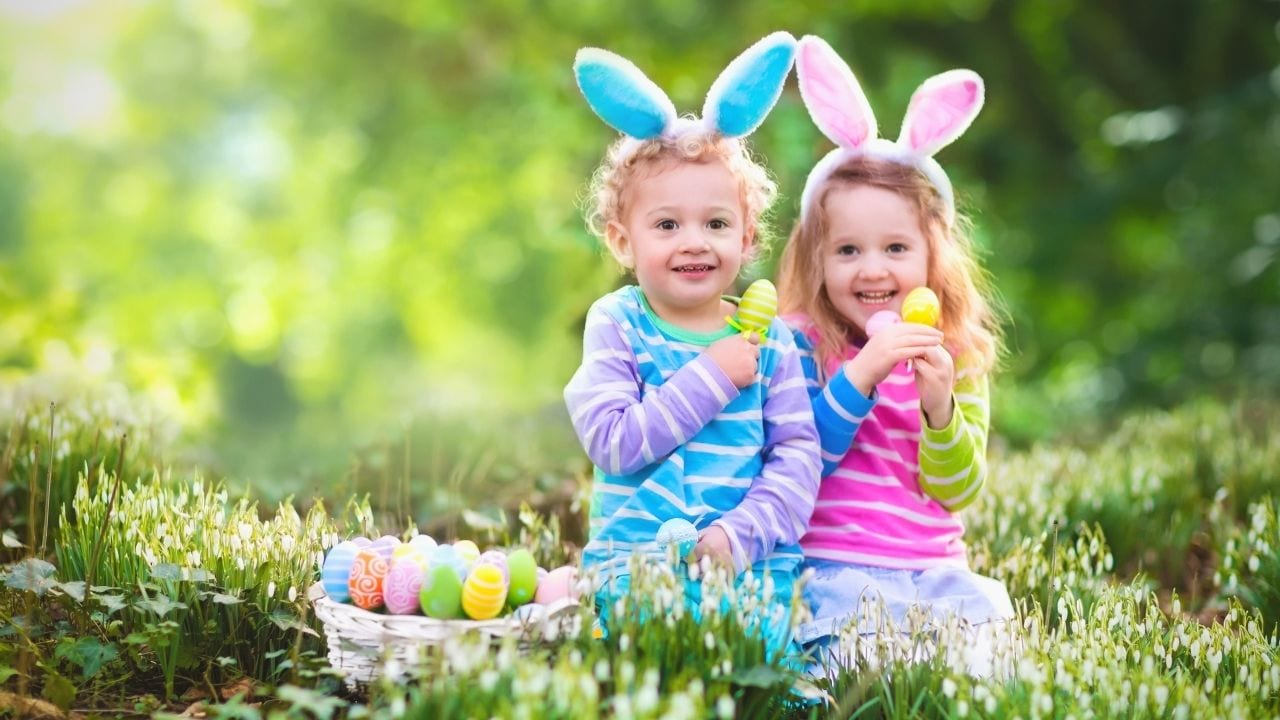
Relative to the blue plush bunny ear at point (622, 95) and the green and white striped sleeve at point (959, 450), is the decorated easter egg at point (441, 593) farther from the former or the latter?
the green and white striped sleeve at point (959, 450)

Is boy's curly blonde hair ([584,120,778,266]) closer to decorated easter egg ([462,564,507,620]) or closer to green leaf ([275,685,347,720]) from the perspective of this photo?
decorated easter egg ([462,564,507,620])

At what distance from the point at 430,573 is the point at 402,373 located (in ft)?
87.9

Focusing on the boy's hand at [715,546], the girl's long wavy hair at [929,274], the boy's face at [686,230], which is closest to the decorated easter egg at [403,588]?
the boy's hand at [715,546]

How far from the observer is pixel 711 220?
11.0 ft

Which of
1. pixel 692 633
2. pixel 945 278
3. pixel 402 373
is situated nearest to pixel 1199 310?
pixel 945 278

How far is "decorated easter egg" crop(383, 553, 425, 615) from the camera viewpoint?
2.83 meters

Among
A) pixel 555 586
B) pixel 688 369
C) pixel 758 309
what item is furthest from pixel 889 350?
pixel 555 586

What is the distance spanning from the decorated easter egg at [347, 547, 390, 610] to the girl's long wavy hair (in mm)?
1583

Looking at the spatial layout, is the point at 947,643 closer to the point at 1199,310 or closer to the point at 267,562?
the point at 267,562

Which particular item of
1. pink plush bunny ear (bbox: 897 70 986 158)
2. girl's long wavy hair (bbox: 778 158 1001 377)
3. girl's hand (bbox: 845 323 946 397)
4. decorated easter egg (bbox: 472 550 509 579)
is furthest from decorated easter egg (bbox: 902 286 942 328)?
decorated easter egg (bbox: 472 550 509 579)

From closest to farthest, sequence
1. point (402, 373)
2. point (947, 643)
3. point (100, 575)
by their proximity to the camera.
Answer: point (947, 643) → point (100, 575) → point (402, 373)

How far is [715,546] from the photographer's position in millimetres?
3111

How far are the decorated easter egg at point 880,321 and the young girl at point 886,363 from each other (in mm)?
22

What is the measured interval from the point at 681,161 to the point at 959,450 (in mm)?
1204
